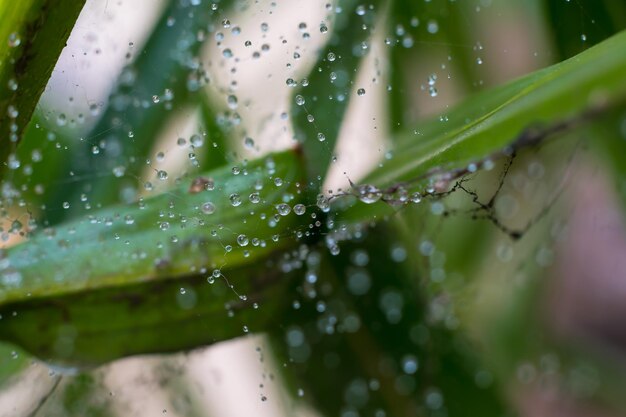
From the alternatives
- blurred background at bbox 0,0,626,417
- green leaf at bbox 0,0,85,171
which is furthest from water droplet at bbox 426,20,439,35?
green leaf at bbox 0,0,85,171

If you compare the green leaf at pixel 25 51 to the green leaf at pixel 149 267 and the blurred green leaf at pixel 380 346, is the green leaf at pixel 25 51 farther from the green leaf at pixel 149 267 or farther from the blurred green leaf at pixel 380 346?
the blurred green leaf at pixel 380 346

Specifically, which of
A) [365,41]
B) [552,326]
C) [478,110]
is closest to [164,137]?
[365,41]

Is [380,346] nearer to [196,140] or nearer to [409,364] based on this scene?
[409,364]

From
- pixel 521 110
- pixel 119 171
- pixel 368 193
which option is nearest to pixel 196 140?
pixel 119 171

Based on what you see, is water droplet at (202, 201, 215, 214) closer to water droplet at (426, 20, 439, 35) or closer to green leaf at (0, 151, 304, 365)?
green leaf at (0, 151, 304, 365)

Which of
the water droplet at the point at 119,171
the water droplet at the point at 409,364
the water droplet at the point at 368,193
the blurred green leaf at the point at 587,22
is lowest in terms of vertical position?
the water droplet at the point at 409,364

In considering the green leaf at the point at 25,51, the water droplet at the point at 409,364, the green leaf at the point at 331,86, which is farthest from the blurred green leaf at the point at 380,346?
the green leaf at the point at 25,51

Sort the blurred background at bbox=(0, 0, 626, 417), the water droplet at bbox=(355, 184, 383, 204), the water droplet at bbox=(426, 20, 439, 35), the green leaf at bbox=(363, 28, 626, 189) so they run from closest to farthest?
the green leaf at bbox=(363, 28, 626, 189), the water droplet at bbox=(355, 184, 383, 204), the blurred background at bbox=(0, 0, 626, 417), the water droplet at bbox=(426, 20, 439, 35)
